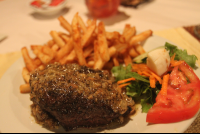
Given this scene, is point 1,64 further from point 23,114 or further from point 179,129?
point 179,129

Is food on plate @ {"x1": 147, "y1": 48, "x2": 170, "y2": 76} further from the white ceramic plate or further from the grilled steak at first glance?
the white ceramic plate

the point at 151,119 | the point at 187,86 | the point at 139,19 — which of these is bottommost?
the point at 139,19

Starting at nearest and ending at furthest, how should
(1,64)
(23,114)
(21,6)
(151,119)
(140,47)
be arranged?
(151,119)
(23,114)
(140,47)
(1,64)
(21,6)

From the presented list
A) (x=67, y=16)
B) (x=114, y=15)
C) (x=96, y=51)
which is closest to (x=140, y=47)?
(x=96, y=51)

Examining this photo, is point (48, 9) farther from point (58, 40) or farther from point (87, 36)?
point (87, 36)

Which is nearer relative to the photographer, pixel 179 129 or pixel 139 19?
pixel 179 129

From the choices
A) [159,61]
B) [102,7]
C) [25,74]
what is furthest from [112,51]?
[102,7]

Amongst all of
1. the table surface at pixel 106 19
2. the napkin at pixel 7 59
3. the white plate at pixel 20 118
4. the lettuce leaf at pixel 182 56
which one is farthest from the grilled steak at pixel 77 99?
the table surface at pixel 106 19
